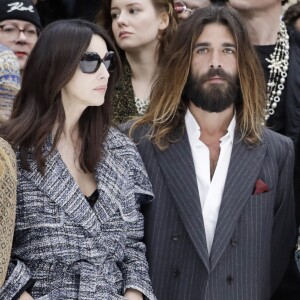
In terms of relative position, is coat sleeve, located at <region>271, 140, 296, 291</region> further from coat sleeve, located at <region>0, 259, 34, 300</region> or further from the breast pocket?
coat sleeve, located at <region>0, 259, 34, 300</region>

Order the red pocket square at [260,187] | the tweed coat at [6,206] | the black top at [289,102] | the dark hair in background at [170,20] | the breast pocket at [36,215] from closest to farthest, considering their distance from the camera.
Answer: the tweed coat at [6,206]
the breast pocket at [36,215]
the red pocket square at [260,187]
the black top at [289,102]
the dark hair in background at [170,20]

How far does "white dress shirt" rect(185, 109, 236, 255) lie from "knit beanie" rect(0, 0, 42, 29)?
1.56 metres

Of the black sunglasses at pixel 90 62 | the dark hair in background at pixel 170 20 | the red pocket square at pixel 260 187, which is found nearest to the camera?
the black sunglasses at pixel 90 62

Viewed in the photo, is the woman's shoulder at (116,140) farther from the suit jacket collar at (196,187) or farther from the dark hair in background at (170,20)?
the dark hair in background at (170,20)

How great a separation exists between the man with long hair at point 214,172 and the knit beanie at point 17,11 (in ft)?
4.16

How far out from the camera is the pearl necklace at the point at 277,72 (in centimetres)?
512

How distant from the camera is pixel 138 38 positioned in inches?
201

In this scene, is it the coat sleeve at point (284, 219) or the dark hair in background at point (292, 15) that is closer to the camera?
the coat sleeve at point (284, 219)

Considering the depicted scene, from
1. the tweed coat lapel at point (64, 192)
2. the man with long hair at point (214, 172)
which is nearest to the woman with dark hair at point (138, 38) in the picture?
the man with long hair at point (214, 172)

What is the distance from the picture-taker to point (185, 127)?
4297 mm

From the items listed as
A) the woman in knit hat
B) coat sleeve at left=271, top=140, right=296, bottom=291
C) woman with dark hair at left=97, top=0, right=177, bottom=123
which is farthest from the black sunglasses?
the woman in knit hat

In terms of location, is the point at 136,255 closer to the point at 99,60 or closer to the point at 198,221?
the point at 198,221

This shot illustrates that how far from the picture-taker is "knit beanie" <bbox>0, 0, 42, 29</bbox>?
17.7 ft

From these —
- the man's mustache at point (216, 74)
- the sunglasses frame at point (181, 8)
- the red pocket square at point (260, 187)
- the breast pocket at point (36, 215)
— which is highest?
the sunglasses frame at point (181, 8)
